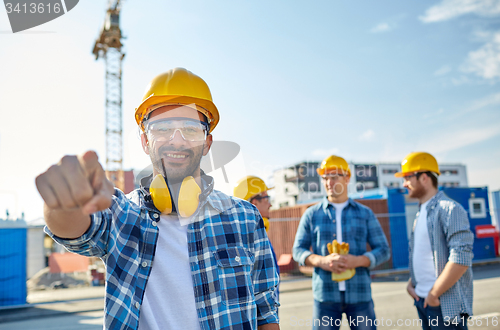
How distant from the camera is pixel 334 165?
163 inches

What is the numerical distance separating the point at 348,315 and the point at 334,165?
158 centimetres

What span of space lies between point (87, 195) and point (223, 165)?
1367 millimetres

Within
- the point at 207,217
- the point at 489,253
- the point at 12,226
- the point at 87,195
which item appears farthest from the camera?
the point at 489,253

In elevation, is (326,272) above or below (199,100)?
below

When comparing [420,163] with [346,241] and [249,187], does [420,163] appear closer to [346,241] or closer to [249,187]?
[346,241]

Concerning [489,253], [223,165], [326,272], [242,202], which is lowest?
[489,253]

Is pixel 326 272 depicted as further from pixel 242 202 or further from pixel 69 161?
pixel 69 161

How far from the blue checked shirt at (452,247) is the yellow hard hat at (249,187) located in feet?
6.15

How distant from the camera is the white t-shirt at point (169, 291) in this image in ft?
5.07

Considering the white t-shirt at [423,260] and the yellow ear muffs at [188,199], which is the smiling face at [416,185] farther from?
the yellow ear muffs at [188,199]

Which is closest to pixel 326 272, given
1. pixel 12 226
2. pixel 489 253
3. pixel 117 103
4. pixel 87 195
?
pixel 87 195

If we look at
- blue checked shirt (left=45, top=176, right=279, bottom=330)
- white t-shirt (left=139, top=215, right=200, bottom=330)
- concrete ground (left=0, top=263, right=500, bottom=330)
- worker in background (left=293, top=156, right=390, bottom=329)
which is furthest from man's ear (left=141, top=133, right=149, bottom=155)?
concrete ground (left=0, top=263, right=500, bottom=330)

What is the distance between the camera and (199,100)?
1951 mm

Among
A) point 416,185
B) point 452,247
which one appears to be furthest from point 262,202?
point 452,247
